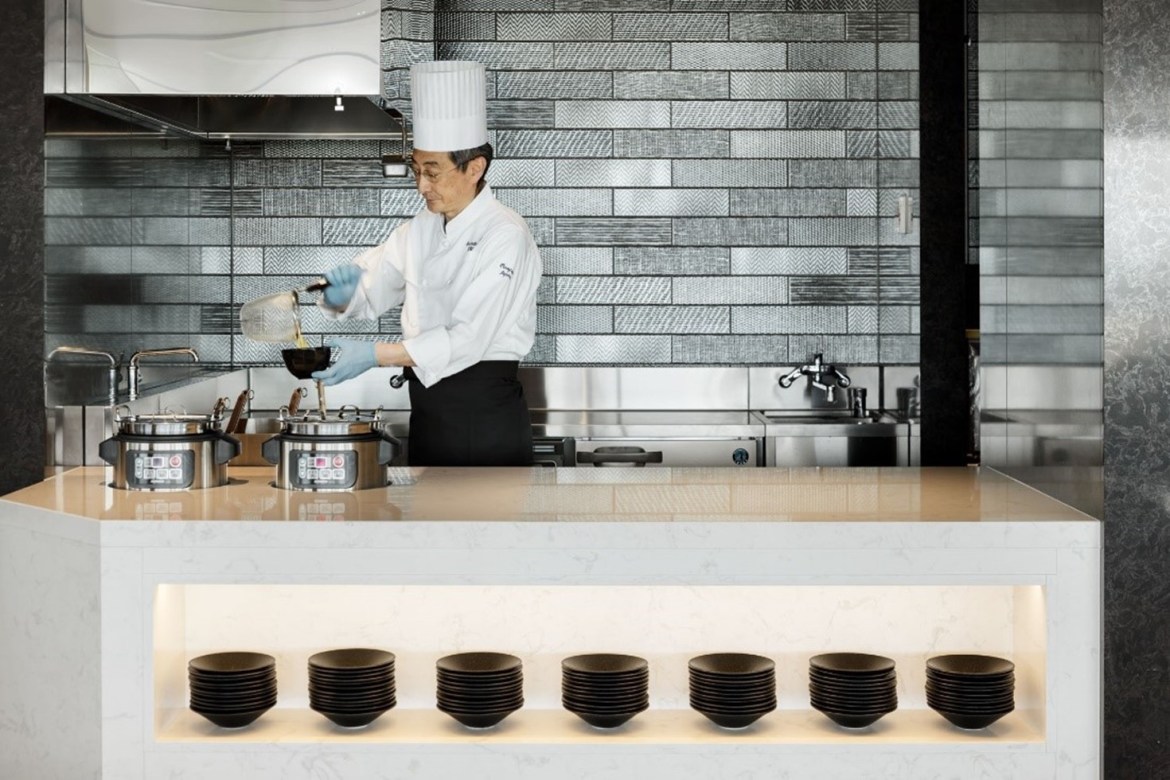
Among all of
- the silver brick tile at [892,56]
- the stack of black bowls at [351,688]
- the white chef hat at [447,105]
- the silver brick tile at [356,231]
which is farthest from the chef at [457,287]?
the silver brick tile at [892,56]

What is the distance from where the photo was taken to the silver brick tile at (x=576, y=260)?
562cm

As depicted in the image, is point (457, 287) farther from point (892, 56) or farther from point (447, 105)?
point (892, 56)

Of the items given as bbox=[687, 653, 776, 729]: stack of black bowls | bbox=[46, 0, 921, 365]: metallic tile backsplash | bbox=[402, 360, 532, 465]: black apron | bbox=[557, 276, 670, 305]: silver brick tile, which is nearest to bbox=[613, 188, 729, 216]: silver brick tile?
bbox=[46, 0, 921, 365]: metallic tile backsplash

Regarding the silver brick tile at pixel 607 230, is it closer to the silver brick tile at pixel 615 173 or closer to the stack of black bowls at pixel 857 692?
the silver brick tile at pixel 615 173

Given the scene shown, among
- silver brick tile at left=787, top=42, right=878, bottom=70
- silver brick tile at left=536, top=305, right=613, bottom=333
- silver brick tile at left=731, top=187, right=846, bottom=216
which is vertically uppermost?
silver brick tile at left=787, top=42, right=878, bottom=70

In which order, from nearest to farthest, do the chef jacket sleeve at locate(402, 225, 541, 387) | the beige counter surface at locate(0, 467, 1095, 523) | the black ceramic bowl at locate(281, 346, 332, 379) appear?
the beige counter surface at locate(0, 467, 1095, 523) → the black ceramic bowl at locate(281, 346, 332, 379) → the chef jacket sleeve at locate(402, 225, 541, 387)

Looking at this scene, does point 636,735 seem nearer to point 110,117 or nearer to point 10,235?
point 10,235

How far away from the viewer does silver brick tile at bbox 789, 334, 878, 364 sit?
5.63 metres

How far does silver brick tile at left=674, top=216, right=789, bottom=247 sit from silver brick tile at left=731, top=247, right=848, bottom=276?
0.10ft

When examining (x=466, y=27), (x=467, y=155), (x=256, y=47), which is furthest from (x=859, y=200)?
(x=256, y=47)

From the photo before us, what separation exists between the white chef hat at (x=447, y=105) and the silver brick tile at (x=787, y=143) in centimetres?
184

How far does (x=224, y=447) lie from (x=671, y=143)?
9.44ft

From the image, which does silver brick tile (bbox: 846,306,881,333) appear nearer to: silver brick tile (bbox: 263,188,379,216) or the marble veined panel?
silver brick tile (bbox: 263,188,379,216)

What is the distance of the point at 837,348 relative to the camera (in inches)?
222
